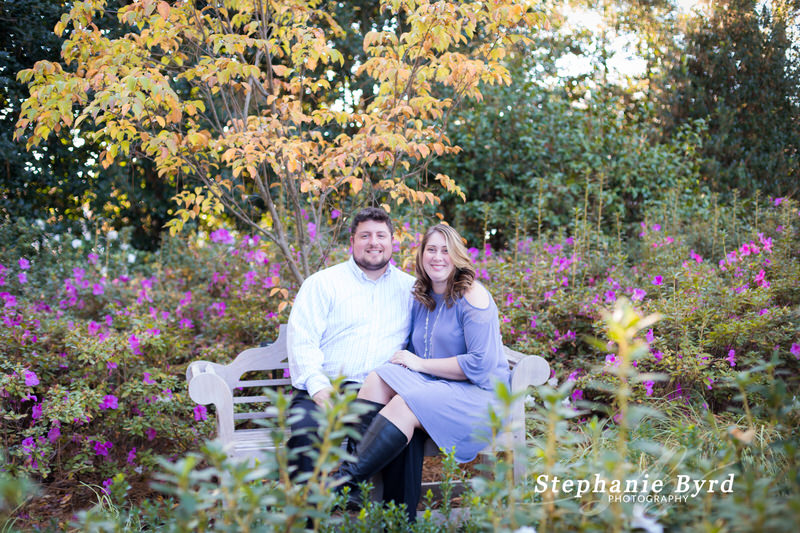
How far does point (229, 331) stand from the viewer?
438 centimetres

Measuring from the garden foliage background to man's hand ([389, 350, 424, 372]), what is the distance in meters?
0.70

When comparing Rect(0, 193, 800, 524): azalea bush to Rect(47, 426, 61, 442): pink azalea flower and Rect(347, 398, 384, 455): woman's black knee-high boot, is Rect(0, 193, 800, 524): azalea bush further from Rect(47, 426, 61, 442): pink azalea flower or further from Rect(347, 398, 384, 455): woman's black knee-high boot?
Rect(347, 398, 384, 455): woman's black knee-high boot

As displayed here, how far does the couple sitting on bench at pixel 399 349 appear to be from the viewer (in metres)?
2.58

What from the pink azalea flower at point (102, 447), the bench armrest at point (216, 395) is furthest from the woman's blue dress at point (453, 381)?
the pink azalea flower at point (102, 447)

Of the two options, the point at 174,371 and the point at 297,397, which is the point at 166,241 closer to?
the point at 174,371

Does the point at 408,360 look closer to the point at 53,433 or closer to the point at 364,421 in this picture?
the point at 364,421

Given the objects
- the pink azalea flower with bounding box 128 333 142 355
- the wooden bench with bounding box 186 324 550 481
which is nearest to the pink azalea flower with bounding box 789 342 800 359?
the wooden bench with bounding box 186 324 550 481

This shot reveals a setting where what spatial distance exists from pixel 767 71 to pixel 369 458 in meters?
9.83

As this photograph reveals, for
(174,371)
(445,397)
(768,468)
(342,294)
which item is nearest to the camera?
(768,468)

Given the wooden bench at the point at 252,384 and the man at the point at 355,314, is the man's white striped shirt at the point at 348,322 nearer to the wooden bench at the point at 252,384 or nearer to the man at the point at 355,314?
the man at the point at 355,314

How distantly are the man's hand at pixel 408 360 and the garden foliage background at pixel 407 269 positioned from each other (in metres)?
0.70

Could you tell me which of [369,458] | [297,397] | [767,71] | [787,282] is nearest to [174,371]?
[297,397]

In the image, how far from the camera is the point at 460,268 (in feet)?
9.70

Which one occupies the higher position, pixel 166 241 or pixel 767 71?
pixel 767 71
